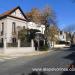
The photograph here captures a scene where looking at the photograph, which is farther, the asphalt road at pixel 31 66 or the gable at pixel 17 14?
the gable at pixel 17 14

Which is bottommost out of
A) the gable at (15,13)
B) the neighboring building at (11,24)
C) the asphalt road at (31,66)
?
the asphalt road at (31,66)

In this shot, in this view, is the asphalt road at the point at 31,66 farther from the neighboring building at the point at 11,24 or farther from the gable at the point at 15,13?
the gable at the point at 15,13

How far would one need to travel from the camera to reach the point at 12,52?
37.7 m

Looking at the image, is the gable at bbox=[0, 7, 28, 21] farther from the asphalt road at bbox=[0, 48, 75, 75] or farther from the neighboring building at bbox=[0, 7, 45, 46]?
the asphalt road at bbox=[0, 48, 75, 75]

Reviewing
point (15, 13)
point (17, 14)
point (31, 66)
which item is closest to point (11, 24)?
point (15, 13)

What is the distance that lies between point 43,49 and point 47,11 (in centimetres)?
1255

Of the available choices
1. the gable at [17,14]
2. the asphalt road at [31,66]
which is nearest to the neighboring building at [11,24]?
the gable at [17,14]

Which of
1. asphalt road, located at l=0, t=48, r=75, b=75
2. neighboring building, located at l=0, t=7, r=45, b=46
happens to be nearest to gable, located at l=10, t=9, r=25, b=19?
neighboring building, located at l=0, t=7, r=45, b=46

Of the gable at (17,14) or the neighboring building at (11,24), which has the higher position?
the gable at (17,14)

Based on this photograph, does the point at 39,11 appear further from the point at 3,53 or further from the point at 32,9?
the point at 3,53

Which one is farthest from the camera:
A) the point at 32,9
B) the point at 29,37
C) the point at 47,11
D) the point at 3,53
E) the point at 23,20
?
the point at 32,9

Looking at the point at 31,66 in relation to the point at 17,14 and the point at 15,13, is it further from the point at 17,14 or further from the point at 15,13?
the point at 17,14

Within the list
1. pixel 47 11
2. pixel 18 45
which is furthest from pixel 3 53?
pixel 47 11

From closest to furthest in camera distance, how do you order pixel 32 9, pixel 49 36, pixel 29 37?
pixel 29 37 < pixel 49 36 < pixel 32 9
